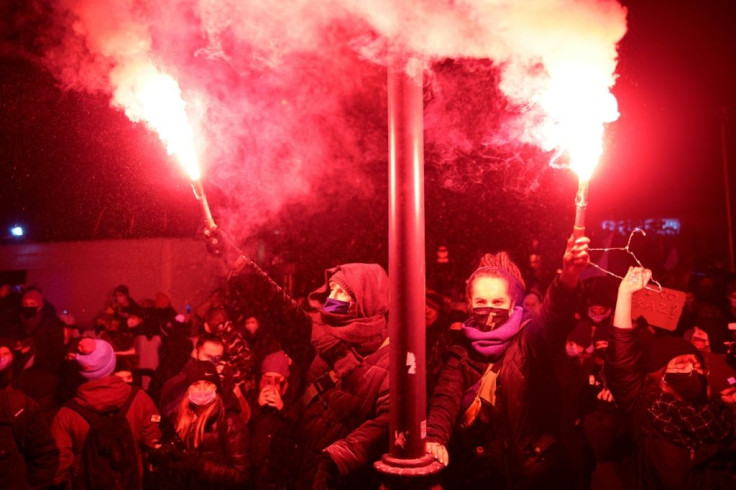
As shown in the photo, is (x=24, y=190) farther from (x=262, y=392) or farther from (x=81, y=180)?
(x=262, y=392)

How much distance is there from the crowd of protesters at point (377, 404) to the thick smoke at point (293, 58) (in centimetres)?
147

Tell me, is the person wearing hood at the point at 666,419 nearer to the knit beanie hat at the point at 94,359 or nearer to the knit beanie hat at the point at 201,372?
the knit beanie hat at the point at 201,372

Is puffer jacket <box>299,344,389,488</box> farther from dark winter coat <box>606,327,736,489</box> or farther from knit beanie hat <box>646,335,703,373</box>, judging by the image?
knit beanie hat <box>646,335,703,373</box>

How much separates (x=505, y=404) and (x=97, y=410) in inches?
134

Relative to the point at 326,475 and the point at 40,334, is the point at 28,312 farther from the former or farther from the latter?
the point at 326,475

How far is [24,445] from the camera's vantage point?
4812 mm

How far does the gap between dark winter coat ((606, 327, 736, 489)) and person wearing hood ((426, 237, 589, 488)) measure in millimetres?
517

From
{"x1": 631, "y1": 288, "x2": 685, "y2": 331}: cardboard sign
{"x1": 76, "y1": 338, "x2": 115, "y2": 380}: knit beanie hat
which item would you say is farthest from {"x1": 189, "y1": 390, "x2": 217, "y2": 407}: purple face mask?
{"x1": 631, "y1": 288, "x2": 685, "y2": 331}: cardboard sign

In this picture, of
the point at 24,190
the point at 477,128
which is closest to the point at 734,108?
the point at 477,128

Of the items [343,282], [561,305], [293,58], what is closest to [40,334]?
[293,58]

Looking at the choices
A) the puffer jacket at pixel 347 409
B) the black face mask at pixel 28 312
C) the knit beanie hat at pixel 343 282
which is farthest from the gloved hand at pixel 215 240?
the black face mask at pixel 28 312

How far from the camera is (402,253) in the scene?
3240 millimetres

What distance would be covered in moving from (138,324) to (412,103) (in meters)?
7.01

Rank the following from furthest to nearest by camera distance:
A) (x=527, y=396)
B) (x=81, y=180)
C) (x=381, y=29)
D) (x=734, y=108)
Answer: (x=734, y=108), (x=81, y=180), (x=381, y=29), (x=527, y=396)
